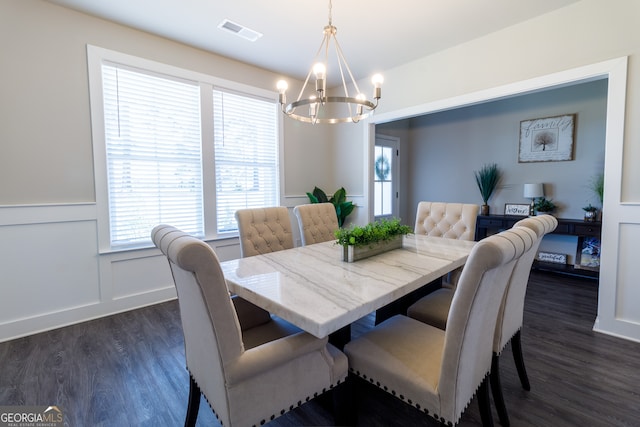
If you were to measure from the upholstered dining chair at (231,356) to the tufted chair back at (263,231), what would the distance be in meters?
1.09

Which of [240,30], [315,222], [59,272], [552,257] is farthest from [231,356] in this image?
[552,257]

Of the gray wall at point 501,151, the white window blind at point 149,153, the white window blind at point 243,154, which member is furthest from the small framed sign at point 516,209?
the white window blind at point 149,153

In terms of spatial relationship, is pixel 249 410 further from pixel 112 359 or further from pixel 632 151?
pixel 632 151

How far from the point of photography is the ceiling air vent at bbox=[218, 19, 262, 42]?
2.93m

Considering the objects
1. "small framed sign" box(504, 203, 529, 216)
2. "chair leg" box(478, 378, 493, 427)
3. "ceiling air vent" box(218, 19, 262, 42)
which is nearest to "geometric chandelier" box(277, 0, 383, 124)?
"ceiling air vent" box(218, 19, 262, 42)

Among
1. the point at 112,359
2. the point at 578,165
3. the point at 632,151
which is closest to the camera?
the point at 112,359

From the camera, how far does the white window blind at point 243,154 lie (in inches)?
148

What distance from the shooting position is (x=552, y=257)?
4.32 m

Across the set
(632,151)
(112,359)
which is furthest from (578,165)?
(112,359)

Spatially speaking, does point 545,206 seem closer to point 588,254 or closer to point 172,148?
point 588,254

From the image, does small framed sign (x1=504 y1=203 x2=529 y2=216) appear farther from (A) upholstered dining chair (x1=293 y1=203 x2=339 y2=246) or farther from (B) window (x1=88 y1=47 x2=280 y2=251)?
(B) window (x1=88 y1=47 x2=280 y2=251)

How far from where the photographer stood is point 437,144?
5.72 meters

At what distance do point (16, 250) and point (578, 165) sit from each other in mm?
6358

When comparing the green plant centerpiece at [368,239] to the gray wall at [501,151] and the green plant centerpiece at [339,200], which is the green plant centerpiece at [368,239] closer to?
the green plant centerpiece at [339,200]
